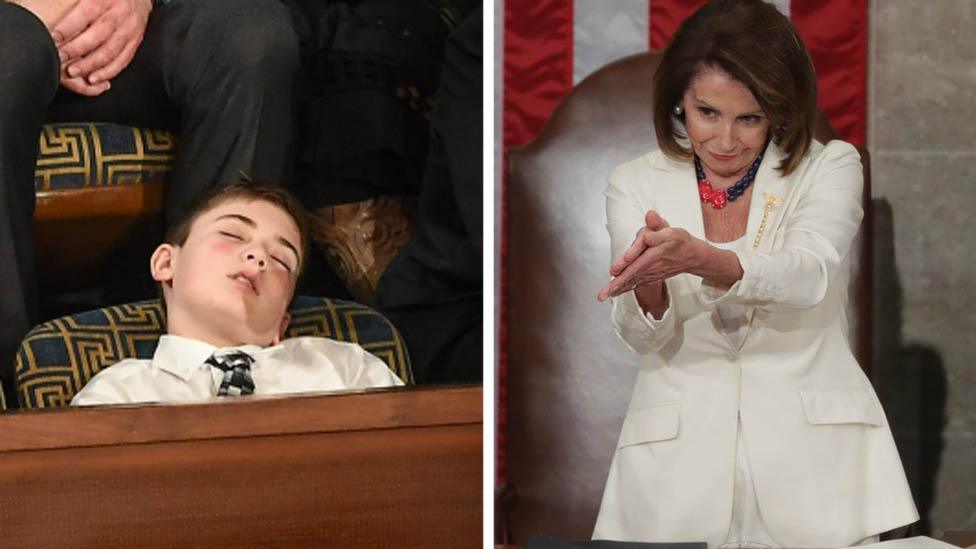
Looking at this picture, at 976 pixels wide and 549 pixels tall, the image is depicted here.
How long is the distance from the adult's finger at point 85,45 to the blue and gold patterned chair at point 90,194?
3.5 inches

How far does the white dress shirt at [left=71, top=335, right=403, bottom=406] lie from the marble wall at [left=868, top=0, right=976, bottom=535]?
81 cm

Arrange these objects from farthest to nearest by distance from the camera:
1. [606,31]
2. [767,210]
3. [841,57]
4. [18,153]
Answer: [606,31]
[841,57]
[767,210]
[18,153]

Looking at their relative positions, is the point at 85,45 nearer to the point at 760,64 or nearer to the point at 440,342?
the point at 440,342

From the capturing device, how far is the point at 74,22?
199 cm

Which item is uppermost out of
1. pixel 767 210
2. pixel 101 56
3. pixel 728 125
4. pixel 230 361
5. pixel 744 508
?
pixel 101 56

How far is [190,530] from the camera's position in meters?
1.97

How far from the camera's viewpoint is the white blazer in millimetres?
2049

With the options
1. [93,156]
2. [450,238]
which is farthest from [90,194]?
[450,238]

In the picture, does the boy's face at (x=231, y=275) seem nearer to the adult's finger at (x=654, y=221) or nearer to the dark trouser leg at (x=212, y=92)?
the dark trouser leg at (x=212, y=92)

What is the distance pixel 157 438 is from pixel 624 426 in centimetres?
74

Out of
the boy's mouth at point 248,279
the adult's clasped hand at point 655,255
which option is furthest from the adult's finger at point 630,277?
the boy's mouth at point 248,279

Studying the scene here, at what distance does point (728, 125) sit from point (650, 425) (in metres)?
0.49

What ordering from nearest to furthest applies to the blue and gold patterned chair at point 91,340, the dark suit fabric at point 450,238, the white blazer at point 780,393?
the blue and gold patterned chair at point 91,340 < the white blazer at point 780,393 < the dark suit fabric at point 450,238

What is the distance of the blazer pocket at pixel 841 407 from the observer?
6.74 ft
